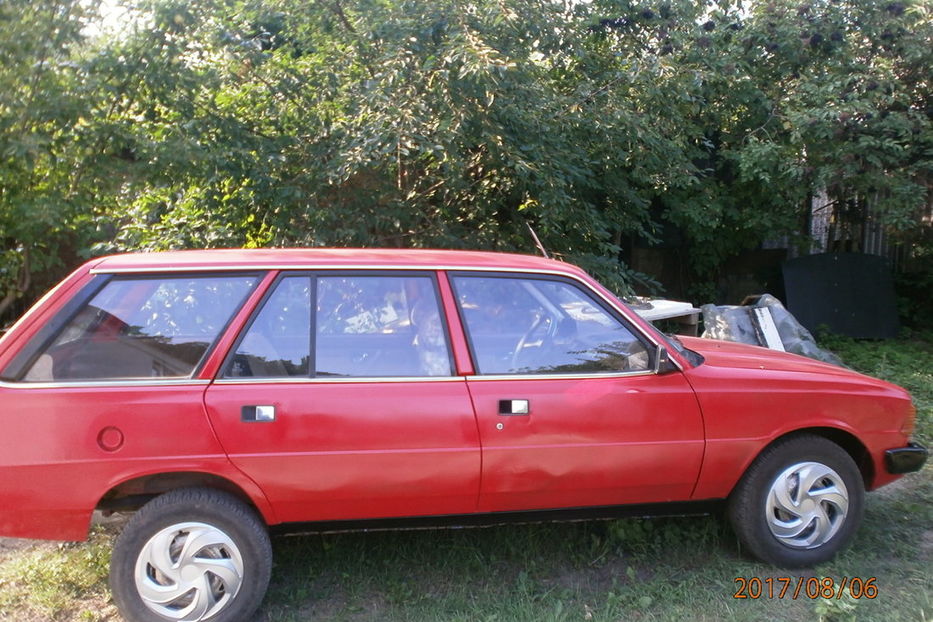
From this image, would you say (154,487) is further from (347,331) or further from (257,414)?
(347,331)

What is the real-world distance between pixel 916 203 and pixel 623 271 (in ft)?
14.6

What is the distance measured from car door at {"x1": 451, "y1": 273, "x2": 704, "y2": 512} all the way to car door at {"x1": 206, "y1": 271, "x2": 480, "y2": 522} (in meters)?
0.15

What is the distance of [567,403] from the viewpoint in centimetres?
382

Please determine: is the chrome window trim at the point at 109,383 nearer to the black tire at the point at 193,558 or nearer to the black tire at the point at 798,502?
the black tire at the point at 193,558

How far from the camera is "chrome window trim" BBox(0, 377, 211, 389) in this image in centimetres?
341

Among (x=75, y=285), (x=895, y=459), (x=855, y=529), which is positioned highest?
(x=75, y=285)

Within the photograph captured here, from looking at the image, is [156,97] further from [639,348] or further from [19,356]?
[639,348]

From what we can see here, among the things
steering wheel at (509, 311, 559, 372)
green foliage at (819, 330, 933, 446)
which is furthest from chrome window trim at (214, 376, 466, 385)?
green foliage at (819, 330, 933, 446)

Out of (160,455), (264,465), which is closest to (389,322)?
(264,465)

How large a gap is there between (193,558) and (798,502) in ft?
9.71

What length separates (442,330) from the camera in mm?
3852

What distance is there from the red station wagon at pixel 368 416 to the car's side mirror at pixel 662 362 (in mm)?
15
